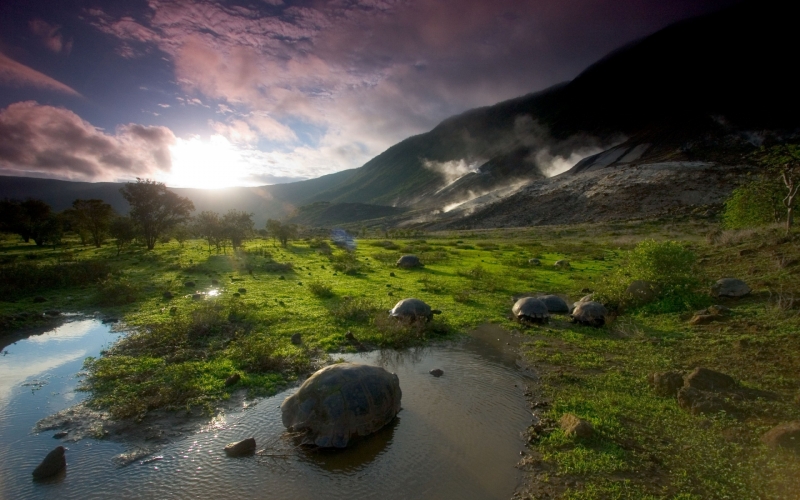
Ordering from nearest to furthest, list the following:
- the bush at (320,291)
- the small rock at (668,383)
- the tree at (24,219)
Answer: the small rock at (668,383) < the bush at (320,291) < the tree at (24,219)

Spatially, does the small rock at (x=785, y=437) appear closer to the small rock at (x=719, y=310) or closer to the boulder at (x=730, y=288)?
the small rock at (x=719, y=310)

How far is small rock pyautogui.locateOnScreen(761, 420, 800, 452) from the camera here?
819 centimetres

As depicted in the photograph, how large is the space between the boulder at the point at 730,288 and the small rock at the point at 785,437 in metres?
12.7

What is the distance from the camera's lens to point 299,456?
935 centimetres

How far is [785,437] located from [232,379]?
563 inches

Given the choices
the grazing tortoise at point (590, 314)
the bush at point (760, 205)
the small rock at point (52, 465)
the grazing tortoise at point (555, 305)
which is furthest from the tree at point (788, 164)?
the small rock at point (52, 465)

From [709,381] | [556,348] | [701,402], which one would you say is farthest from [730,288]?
[701,402]

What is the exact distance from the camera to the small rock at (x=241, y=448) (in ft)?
30.7

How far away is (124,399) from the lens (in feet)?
38.2

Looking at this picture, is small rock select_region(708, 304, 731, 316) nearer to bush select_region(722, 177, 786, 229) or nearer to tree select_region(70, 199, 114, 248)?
bush select_region(722, 177, 786, 229)

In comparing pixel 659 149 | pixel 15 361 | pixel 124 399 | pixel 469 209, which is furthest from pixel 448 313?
pixel 659 149

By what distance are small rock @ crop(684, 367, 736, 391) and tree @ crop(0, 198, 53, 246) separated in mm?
72204

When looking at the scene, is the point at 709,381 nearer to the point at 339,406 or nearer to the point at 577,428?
the point at 577,428

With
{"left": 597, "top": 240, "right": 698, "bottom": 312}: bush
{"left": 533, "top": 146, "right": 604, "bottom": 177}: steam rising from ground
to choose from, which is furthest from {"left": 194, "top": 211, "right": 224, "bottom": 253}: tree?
{"left": 533, "top": 146, "right": 604, "bottom": 177}: steam rising from ground
